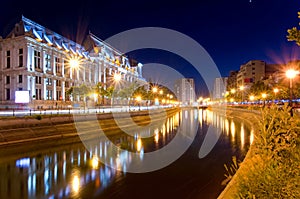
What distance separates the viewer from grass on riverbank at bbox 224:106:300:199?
5438mm

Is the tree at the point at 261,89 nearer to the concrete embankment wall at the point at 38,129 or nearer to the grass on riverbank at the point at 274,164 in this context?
the concrete embankment wall at the point at 38,129

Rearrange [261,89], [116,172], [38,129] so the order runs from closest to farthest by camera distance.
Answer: [116,172], [38,129], [261,89]

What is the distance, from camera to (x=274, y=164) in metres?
6.11

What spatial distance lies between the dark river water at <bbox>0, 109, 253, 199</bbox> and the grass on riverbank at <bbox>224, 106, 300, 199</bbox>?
6.26 metres

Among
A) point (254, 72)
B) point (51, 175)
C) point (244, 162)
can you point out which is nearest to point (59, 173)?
point (51, 175)

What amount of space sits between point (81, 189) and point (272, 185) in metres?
10.6

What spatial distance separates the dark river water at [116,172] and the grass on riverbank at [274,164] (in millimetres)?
6262

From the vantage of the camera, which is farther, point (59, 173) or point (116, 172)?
point (116, 172)

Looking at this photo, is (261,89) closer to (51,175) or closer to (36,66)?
(36,66)

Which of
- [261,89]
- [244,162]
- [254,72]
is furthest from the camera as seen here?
[254,72]

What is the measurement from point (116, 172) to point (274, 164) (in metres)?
12.4

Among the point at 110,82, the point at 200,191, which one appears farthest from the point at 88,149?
the point at 110,82

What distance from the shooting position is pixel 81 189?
521 inches

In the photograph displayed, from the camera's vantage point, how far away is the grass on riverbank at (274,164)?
5.44 metres
